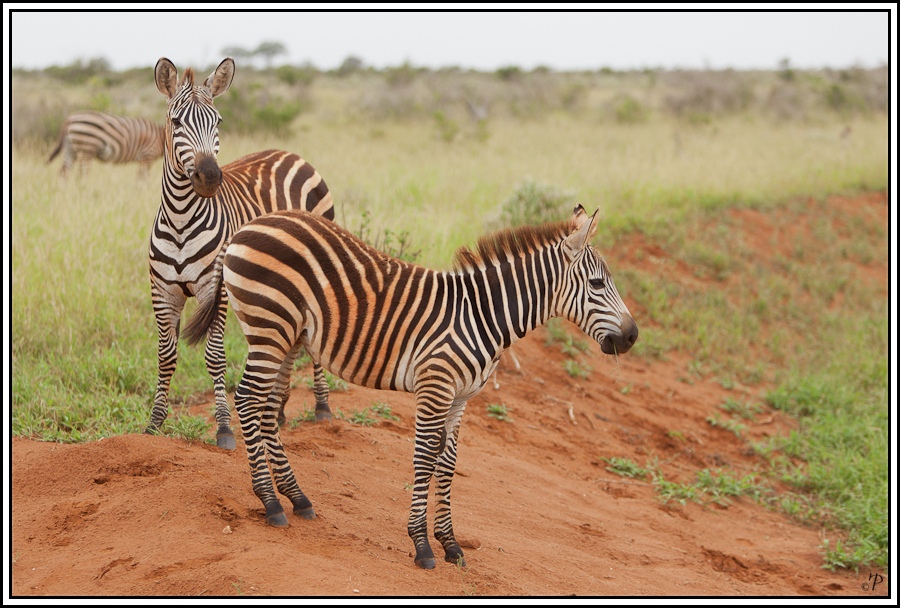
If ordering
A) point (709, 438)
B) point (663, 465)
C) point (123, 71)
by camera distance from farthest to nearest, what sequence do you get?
point (123, 71), point (709, 438), point (663, 465)

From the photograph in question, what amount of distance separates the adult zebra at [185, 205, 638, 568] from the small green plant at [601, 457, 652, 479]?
322 centimetres

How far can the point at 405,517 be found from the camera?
16.7 feet

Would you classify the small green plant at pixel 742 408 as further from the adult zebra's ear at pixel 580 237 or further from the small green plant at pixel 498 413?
the adult zebra's ear at pixel 580 237

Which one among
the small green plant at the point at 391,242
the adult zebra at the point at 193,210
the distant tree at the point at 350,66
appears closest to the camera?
the adult zebra at the point at 193,210

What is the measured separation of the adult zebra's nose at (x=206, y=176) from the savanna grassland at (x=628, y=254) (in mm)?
1782

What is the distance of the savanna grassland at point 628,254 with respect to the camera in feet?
22.5

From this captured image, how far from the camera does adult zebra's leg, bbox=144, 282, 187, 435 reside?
18.3ft

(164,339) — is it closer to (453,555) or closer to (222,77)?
(222,77)

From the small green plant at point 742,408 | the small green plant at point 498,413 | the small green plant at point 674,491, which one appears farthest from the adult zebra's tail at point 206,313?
the small green plant at point 742,408

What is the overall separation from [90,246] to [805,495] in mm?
7441

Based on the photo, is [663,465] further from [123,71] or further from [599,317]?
[123,71]

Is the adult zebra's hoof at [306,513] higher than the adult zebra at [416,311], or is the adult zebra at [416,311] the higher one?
the adult zebra at [416,311]
